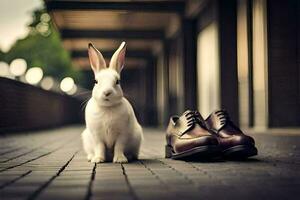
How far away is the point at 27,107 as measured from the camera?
50.2 feet

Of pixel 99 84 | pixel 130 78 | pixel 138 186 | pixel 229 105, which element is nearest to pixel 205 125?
pixel 99 84

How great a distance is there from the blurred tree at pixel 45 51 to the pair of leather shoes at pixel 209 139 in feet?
181

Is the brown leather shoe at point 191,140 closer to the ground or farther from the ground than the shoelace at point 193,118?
closer to the ground

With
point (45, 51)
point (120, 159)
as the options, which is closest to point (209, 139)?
point (120, 159)

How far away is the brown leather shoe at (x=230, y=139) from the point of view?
5.00 metres

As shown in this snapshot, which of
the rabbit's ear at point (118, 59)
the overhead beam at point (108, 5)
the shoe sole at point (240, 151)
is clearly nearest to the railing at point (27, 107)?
the overhead beam at point (108, 5)

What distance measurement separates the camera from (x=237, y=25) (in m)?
11.9

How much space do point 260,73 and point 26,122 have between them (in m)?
7.27

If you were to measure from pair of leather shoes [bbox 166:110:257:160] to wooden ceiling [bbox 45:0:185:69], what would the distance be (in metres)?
9.56

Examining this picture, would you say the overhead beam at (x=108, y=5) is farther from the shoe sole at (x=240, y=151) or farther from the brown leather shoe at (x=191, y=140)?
the shoe sole at (x=240, y=151)

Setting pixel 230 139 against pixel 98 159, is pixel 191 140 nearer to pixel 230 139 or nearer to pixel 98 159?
pixel 230 139

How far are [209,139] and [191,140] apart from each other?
0.57 feet

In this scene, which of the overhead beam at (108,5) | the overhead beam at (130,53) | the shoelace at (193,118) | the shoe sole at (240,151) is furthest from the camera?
the overhead beam at (130,53)

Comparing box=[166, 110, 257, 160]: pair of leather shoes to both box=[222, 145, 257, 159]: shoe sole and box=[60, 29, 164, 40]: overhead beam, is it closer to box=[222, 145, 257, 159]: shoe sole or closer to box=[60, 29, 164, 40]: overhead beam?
box=[222, 145, 257, 159]: shoe sole
